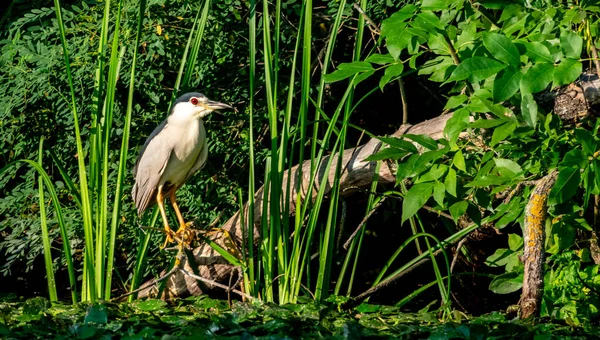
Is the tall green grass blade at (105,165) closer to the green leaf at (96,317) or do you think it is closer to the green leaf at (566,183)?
the green leaf at (96,317)

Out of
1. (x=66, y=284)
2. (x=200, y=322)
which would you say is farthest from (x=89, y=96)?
(x=200, y=322)

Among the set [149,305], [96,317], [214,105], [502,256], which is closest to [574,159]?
[502,256]

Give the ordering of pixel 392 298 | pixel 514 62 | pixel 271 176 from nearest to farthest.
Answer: pixel 514 62 < pixel 271 176 < pixel 392 298

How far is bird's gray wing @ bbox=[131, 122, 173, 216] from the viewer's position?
4727mm

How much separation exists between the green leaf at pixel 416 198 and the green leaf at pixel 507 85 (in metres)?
0.79

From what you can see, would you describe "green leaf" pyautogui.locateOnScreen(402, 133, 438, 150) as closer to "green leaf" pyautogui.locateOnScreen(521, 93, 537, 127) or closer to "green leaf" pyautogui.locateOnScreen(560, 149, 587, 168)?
"green leaf" pyautogui.locateOnScreen(521, 93, 537, 127)

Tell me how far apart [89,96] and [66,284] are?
1584mm

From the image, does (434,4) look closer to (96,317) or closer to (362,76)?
(362,76)

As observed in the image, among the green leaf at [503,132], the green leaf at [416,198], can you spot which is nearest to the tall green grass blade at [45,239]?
the green leaf at [416,198]

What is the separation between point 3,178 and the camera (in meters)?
5.36

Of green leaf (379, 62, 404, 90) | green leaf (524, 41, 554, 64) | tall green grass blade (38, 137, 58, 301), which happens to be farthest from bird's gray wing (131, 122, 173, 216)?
green leaf (524, 41, 554, 64)

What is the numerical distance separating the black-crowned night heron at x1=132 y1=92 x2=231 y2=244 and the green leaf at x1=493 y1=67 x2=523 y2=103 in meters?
2.46

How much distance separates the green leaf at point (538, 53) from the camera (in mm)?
2447

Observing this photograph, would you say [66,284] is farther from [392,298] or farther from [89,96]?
[392,298]
